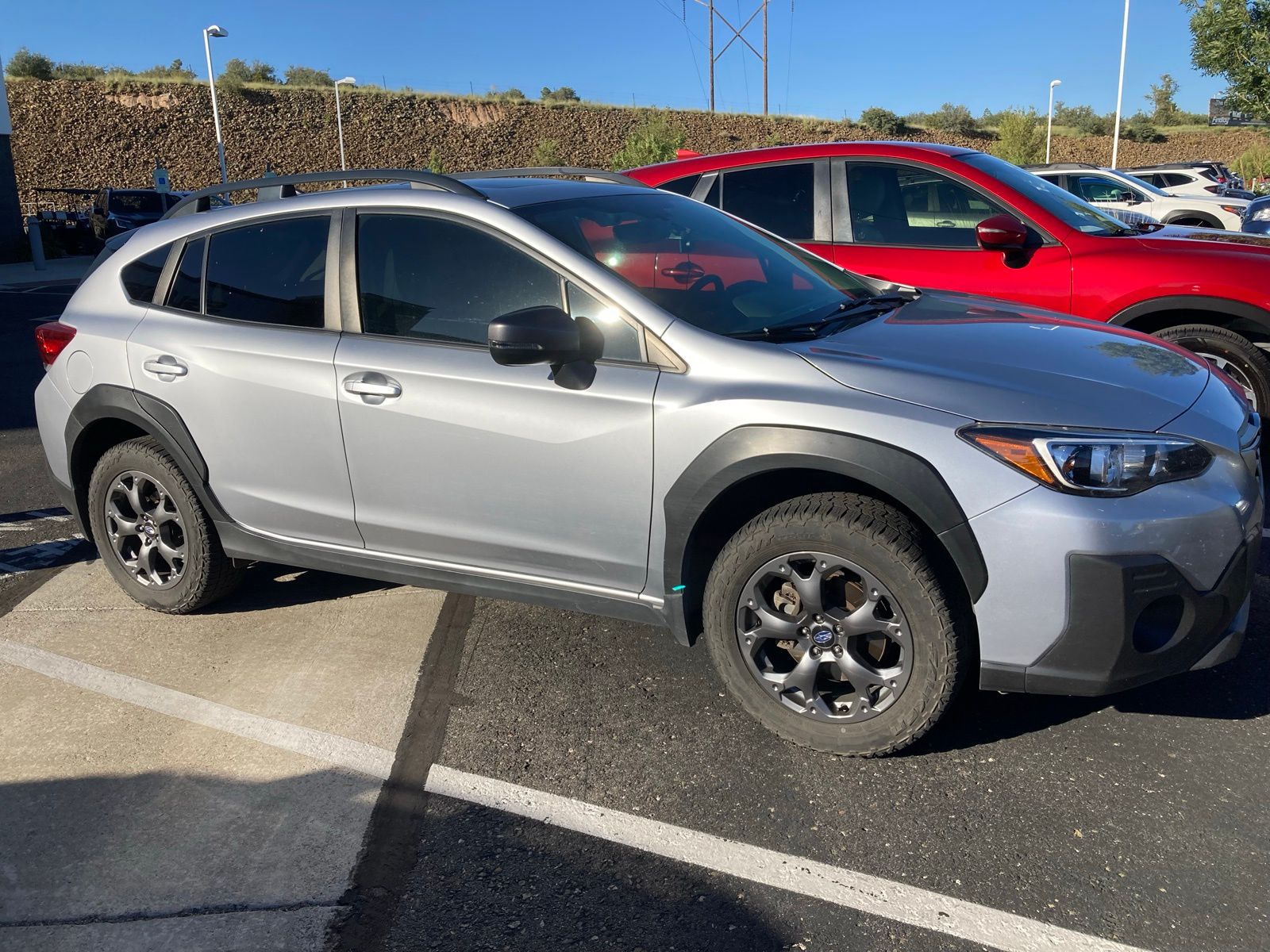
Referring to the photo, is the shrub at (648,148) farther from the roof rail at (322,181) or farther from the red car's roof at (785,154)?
the roof rail at (322,181)

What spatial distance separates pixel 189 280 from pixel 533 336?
74.0 inches

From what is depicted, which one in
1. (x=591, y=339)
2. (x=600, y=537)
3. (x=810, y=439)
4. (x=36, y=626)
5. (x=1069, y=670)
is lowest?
(x=36, y=626)

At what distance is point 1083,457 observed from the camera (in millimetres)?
2852

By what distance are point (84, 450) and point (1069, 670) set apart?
3922 mm

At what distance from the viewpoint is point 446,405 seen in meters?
3.60

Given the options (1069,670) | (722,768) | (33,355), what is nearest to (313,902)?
(722,768)

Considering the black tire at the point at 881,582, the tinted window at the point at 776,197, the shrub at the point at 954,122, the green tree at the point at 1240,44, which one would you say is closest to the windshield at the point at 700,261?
the black tire at the point at 881,582

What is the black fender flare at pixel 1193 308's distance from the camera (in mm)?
5426

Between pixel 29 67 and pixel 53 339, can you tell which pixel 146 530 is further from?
pixel 29 67

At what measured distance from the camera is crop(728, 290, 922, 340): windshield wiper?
3480mm

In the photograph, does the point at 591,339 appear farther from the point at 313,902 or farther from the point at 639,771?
the point at 313,902

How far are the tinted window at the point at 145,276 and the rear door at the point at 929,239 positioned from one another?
11.9 feet

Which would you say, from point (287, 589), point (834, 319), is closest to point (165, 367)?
point (287, 589)

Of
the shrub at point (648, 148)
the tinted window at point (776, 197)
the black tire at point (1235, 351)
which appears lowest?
the black tire at point (1235, 351)
